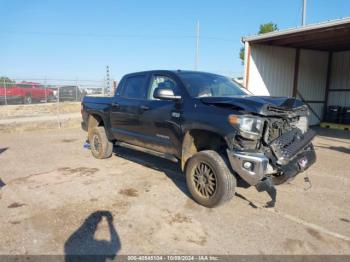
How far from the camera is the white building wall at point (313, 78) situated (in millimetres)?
14891

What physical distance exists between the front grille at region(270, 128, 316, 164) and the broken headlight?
30 cm

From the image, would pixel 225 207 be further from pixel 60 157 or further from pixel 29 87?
pixel 29 87

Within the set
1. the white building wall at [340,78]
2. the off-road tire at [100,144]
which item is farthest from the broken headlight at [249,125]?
the white building wall at [340,78]

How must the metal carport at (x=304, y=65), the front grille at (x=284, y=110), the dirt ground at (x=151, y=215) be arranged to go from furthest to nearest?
1. the metal carport at (x=304, y=65)
2. the front grille at (x=284, y=110)
3. the dirt ground at (x=151, y=215)

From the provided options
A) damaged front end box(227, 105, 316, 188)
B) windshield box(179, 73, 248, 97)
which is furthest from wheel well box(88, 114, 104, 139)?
damaged front end box(227, 105, 316, 188)

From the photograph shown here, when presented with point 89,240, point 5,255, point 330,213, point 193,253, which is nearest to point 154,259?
point 193,253

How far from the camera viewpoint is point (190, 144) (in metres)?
4.77

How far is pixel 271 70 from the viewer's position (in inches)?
529

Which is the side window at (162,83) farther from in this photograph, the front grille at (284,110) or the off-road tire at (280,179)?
the off-road tire at (280,179)

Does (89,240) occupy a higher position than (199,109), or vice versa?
(199,109)

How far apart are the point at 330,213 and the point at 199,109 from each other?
2395 mm

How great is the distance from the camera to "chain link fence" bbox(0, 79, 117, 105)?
1977 centimetres

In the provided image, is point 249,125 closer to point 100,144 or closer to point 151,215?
point 151,215

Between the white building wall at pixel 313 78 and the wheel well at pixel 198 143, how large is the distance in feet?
38.9
